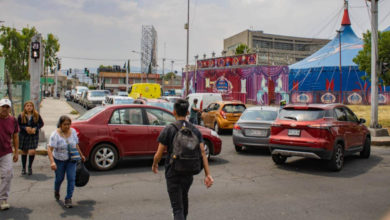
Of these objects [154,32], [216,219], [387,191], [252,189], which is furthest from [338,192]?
[154,32]

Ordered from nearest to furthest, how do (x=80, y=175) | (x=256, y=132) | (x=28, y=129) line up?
1. (x=80, y=175)
2. (x=28, y=129)
3. (x=256, y=132)

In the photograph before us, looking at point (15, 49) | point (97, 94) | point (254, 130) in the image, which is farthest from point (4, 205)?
point (15, 49)

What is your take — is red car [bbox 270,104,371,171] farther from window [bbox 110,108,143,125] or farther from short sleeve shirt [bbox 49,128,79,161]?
short sleeve shirt [bbox 49,128,79,161]

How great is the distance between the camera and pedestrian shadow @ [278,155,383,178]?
8033 millimetres

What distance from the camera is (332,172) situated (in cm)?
811

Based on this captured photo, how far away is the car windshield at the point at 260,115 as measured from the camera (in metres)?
10.8

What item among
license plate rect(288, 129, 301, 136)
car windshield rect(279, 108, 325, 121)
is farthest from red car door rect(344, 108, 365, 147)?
license plate rect(288, 129, 301, 136)

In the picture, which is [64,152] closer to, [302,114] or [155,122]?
[155,122]

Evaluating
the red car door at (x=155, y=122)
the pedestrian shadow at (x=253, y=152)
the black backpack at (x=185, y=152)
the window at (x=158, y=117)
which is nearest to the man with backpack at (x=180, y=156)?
the black backpack at (x=185, y=152)

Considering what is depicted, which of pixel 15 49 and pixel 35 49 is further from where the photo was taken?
pixel 15 49

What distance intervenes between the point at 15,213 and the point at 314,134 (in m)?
6.09

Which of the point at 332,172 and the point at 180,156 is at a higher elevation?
the point at 180,156

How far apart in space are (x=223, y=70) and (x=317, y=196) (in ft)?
125

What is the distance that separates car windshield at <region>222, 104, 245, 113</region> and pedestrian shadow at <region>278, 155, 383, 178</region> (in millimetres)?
5624
